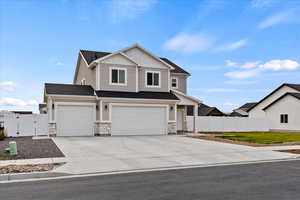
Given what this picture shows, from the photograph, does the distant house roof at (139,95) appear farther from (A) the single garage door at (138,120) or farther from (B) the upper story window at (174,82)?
(B) the upper story window at (174,82)

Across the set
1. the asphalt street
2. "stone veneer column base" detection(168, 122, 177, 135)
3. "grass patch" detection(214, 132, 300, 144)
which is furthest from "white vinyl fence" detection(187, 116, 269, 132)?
the asphalt street

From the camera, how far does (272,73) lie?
34.8 metres

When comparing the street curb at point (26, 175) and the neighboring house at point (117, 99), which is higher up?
the neighboring house at point (117, 99)

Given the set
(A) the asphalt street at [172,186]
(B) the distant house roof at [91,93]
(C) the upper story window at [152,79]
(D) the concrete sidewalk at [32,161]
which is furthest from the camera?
(C) the upper story window at [152,79]

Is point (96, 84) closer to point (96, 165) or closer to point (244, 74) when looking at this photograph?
point (96, 165)

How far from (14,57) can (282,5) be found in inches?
724

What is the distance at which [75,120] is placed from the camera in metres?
20.5

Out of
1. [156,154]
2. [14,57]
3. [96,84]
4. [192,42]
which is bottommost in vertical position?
[156,154]

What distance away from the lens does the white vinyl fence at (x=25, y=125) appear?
19859 millimetres

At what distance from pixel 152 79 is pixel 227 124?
1085 cm

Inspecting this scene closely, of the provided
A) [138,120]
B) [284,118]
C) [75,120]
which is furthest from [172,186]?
[284,118]

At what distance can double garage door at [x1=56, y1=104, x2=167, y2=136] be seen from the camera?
794 inches

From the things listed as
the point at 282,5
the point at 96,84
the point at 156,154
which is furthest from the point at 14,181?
the point at 282,5

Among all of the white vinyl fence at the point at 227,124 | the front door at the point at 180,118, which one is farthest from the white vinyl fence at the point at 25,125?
the white vinyl fence at the point at 227,124
